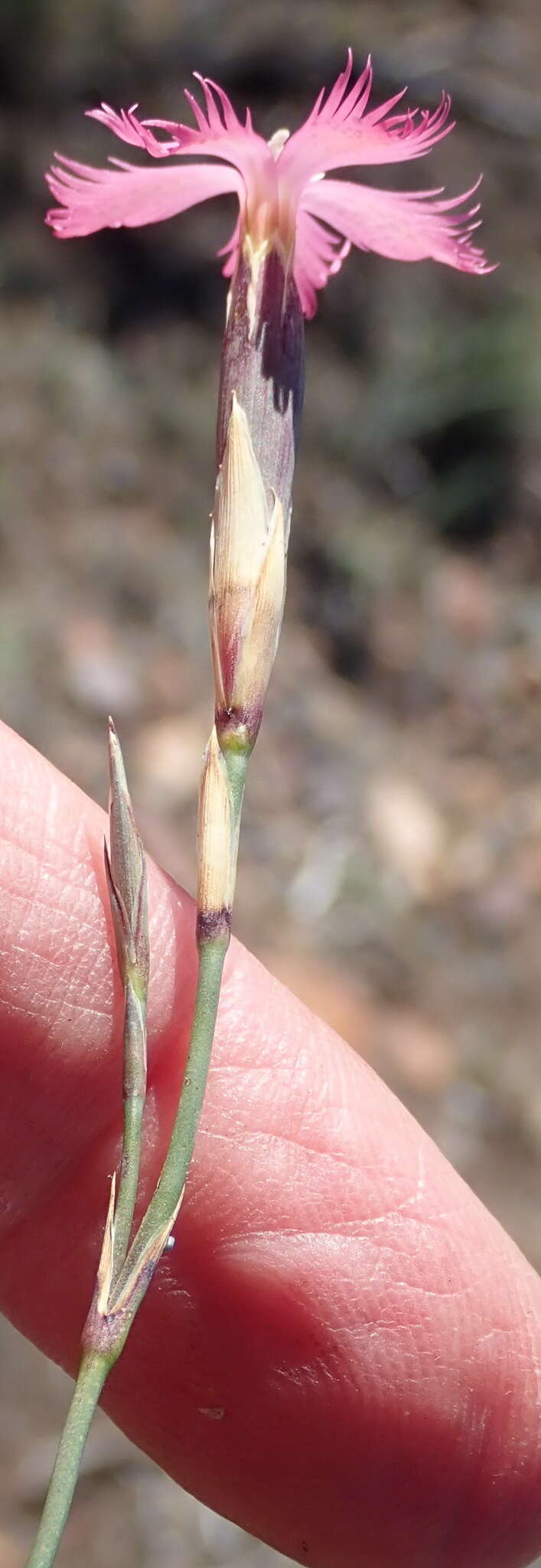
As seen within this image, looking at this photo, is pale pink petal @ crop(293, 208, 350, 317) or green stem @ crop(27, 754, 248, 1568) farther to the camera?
pale pink petal @ crop(293, 208, 350, 317)

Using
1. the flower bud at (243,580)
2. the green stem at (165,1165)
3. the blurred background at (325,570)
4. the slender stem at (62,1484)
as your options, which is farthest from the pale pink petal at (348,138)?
the blurred background at (325,570)

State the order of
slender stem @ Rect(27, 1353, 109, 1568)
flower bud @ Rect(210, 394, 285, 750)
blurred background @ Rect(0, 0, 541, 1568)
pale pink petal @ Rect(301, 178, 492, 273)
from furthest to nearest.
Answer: blurred background @ Rect(0, 0, 541, 1568)
pale pink petal @ Rect(301, 178, 492, 273)
flower bud @ Rect(210, 394, 285, 750)
slender stem @ Rect(27, 1353, 109, 1568)

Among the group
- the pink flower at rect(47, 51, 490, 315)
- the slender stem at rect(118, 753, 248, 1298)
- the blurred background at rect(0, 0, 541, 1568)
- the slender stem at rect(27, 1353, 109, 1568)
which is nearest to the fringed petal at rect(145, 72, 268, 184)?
the pink flower at rect(47, 51, 490, 315)

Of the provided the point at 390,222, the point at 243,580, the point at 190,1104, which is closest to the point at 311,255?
the point at 390,222

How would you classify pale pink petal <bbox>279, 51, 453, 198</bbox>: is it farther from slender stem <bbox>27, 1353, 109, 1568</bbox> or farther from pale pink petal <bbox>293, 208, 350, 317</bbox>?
slender stem <bbox>27, 1353, 109, 1568</bbox>

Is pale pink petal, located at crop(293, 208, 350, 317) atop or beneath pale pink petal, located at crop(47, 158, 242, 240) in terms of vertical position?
atop

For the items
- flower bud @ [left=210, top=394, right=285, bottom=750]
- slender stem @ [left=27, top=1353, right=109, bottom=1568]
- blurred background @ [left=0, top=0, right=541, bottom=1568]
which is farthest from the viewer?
blurred background @ [left=0, top=0, right=541, bottom=1568]

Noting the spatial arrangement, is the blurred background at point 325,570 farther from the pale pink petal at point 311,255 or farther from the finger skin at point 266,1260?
the pale pink petal at point 311,255

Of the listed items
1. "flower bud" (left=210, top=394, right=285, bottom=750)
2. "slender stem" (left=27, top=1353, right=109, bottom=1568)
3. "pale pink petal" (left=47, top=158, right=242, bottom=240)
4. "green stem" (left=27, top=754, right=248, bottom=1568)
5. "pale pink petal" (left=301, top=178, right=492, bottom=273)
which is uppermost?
"pale pink petal" (left=301, top=178, right=492, bottom=273)
